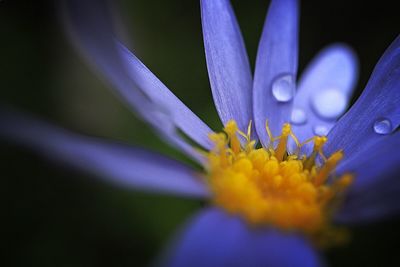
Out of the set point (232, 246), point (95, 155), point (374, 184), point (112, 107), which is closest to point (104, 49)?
point (95, 155)

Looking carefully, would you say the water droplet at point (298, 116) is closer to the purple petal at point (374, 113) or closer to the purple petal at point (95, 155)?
the purple petal at point (374, 113)

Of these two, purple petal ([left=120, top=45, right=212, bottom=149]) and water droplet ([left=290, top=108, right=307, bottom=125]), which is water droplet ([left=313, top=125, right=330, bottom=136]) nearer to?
water droplet ([left=290, top=108, right=307, bottom=125])

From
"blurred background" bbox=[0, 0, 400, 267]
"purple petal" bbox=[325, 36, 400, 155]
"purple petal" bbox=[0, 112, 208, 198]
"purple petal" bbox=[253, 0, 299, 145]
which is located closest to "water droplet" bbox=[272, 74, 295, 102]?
"purple petal" bbox=[253, 0, 299, 145]

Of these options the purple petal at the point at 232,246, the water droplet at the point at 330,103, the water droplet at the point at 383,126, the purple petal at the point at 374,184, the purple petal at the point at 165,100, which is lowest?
the purple petal at the point at 232,246

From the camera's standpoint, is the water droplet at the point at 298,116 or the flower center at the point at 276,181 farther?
the water droplet at the point at 298,116

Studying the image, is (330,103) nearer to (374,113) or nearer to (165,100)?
(374,113)

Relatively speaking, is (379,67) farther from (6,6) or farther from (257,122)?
(6,6)

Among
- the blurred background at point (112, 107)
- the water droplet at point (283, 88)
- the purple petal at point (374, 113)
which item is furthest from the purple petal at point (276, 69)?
the blurred background at point (112, 107)
